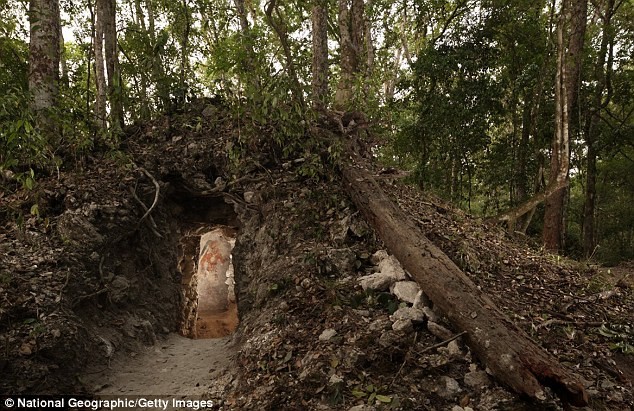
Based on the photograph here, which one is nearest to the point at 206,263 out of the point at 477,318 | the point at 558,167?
the point at 558,167

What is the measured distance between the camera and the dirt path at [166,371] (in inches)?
172

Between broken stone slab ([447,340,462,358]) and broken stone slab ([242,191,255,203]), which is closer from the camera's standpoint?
broken stone slab ([447,340,462,358])

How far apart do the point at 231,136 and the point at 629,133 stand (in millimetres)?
10753

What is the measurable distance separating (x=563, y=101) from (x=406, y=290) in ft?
18.2

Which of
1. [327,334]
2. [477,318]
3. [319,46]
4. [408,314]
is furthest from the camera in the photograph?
[319,46]

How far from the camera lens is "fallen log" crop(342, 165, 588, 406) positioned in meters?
2.78

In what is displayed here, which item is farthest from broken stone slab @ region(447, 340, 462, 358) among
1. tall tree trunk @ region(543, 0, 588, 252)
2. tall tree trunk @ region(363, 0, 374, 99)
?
→ tall tree trunk @ region(543, 0, 588, 252)

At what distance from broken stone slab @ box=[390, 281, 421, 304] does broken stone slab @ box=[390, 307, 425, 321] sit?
0.15 metres

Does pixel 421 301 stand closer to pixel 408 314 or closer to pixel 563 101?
pixel 408 314

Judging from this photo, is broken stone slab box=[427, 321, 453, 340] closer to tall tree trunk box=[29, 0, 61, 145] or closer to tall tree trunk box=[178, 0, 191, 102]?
tall tree trunk box=[29, 0, 61, 145]

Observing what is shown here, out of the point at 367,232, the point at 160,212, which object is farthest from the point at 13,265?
the point at 367,232

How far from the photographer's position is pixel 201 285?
17.5 metres

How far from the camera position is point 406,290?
403 cm

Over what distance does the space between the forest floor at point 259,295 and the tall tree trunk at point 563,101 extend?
899mm
